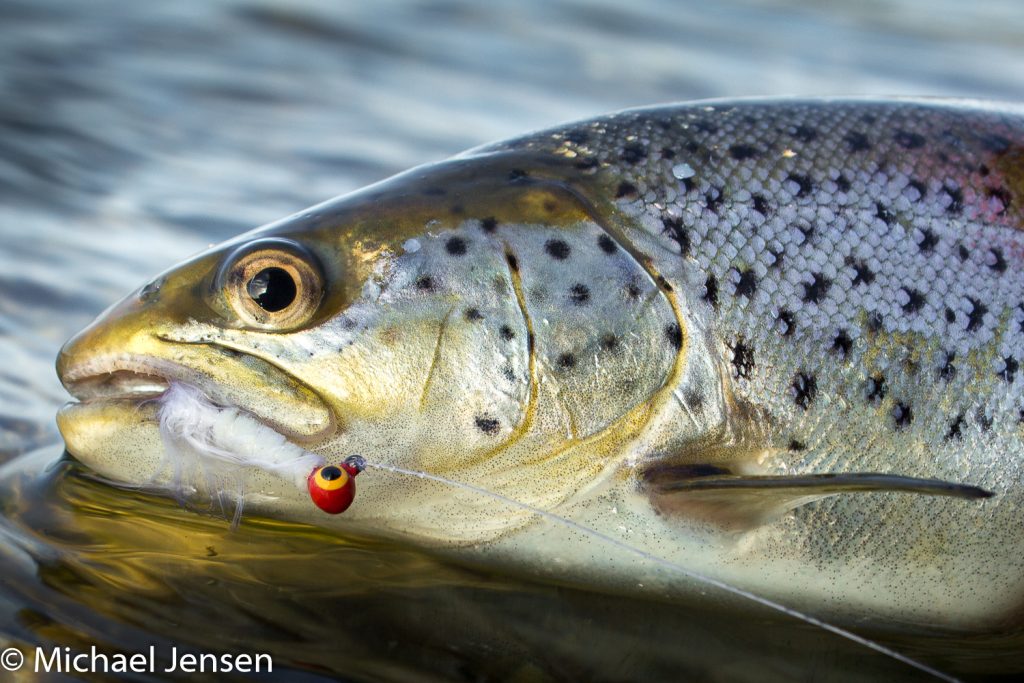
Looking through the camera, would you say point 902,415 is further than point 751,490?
Yes

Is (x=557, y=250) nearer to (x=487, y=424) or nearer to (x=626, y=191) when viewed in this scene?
(x=626, y=191)

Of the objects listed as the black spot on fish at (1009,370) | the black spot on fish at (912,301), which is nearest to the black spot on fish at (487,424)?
the black spot on fish at (912,301)

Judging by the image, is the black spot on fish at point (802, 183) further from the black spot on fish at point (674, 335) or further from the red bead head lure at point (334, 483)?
the red bead head lure at point (334, 483)

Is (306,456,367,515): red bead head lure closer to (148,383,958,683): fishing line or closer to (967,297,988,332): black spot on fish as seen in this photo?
(148,383,958,683): fishing line

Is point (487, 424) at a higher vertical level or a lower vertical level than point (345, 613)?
higher

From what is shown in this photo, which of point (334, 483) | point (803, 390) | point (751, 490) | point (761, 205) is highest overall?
point (761, 205)

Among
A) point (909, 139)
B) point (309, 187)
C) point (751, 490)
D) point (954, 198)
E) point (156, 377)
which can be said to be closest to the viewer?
point (751, 490)

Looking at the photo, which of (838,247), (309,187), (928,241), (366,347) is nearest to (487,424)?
(366,347)
